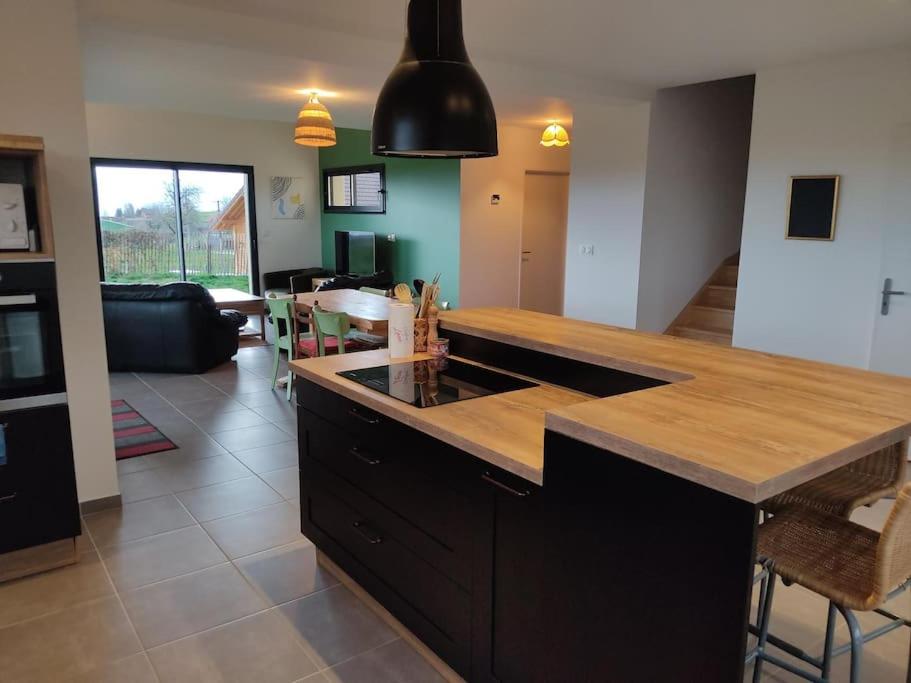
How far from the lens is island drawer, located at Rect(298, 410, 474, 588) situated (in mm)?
1943

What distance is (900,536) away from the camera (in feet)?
4.53

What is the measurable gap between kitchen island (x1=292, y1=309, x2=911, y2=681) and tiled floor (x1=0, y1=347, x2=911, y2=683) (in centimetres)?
21

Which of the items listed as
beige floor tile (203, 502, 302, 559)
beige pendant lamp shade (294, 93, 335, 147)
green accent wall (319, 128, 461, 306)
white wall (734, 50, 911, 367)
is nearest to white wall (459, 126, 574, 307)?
green accent wall (319, 128, 461, 306)

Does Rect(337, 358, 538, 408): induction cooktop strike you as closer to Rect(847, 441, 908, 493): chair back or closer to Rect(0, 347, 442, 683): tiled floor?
Rect(0, 347, 442, 683): tiled floor

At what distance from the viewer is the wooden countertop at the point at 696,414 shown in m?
1.31

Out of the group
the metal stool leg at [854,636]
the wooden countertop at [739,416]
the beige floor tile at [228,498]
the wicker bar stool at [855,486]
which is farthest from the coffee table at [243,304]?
the metal stool leg at [854,636]

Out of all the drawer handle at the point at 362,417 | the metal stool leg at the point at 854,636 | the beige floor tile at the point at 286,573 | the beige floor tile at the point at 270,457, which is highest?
the drawer handle at the point at 362,417

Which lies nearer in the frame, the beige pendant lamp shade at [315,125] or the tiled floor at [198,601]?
the tiled floor at [198,601]

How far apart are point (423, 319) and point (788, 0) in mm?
2475

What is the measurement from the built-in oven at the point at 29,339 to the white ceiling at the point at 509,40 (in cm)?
155

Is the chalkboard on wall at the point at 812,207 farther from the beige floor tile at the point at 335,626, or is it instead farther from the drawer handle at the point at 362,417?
the beige floor tile at the point at 335,626

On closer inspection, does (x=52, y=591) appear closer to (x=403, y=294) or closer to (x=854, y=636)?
(x=403, y=294)

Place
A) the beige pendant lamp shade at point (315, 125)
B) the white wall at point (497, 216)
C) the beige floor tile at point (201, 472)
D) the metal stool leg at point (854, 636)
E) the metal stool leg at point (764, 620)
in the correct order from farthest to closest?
the white wall at point (497, 216) < the beige pendant lamp shade at point (315, 125) < the beige floor tile at point (201, 472) < the metal stool leg at point (764, 620) < the metal stool leg at point (854, 636)

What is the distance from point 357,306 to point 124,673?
3462mm
